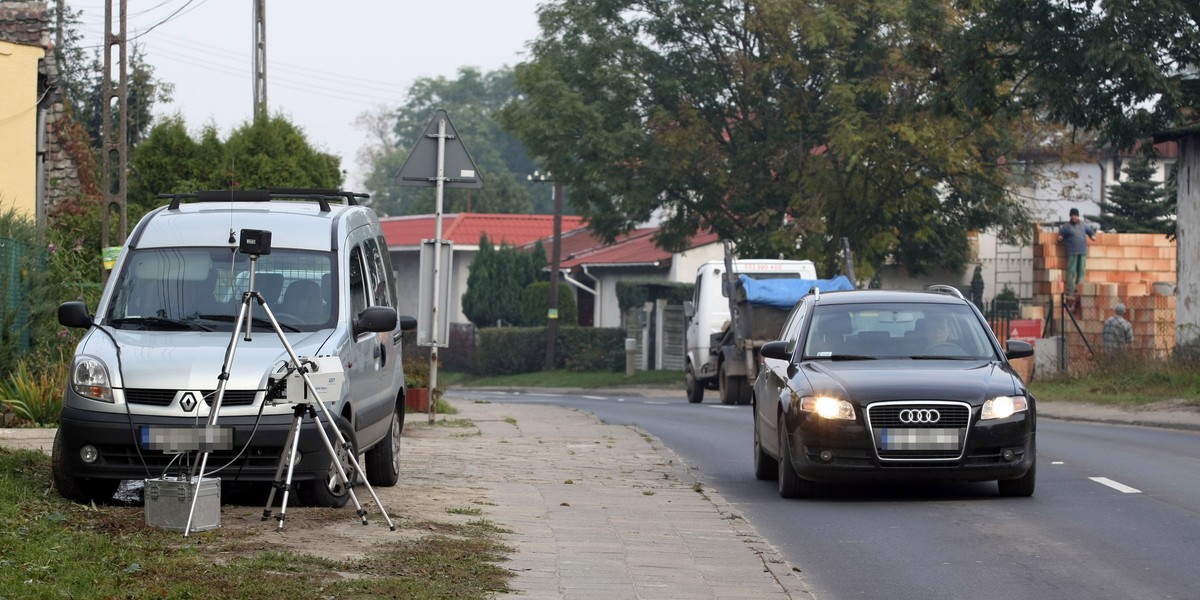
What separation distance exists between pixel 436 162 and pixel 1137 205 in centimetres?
3692

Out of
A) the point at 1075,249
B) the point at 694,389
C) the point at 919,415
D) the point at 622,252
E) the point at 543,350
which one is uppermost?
the point at 622,252

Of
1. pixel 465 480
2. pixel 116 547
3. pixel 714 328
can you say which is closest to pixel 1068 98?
pixel 714 328

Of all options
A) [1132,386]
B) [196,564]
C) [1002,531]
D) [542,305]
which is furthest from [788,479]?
[542,305]

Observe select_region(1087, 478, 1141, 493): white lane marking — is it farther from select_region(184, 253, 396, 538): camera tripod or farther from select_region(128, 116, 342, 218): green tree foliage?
select_region(128, 116, 342, 218): green tree foliage

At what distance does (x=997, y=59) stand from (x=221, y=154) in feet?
42.5

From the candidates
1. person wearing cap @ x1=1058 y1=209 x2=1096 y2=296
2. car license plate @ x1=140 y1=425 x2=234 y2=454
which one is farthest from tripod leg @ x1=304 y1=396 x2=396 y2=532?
person wearing cap @ x1=1058 y1=209 x2=1096 y2=296

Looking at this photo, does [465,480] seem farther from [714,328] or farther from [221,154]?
[714,328]

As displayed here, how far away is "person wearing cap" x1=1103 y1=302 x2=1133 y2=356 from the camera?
92.6ft

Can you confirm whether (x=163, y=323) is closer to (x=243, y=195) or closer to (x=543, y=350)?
(x=243, y=195)

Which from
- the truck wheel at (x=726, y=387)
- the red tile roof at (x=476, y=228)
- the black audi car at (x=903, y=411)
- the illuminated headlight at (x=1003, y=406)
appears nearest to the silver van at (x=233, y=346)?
the black audi car at (x=903, y=411)

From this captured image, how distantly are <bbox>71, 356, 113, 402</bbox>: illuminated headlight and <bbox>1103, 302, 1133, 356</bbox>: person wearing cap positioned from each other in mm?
21570

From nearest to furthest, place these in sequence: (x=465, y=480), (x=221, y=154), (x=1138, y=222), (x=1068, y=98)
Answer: (x=465, y=480), (x=221, y=154), (x=1068, y=98), (x=1138, y=222)

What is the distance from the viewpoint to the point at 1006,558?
926 centimetres

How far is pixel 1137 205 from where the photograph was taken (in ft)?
163
